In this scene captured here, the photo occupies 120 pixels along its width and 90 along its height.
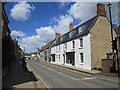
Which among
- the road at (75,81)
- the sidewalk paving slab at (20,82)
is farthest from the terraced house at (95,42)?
the sidewalk paving slab at (20,82)

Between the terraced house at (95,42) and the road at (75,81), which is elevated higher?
the terraced house at (95,42)

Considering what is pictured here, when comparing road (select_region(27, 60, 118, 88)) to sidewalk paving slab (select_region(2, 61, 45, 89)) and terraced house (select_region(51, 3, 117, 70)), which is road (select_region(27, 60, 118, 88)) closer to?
sidewalk paving slab (select_region(2, 61, 45, 89))

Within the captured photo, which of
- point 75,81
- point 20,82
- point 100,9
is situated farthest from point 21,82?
point 100,9

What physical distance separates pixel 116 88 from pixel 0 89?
8.05 m

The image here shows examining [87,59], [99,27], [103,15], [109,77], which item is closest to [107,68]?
[109,77]

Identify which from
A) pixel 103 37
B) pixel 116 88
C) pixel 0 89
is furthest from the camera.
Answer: pixel 103 37

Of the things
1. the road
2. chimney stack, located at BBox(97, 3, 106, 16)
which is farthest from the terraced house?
the road

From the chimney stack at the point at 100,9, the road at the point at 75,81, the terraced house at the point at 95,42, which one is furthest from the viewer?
the chimney stack at the point at 100,9

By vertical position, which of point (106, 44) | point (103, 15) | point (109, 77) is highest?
point (103, 15)

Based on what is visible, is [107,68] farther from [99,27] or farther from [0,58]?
[0,58]

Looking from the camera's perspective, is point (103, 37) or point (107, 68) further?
point (103, 37)

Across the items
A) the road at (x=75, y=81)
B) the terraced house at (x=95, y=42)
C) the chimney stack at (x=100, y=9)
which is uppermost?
the chimney stack at (x=100, y=9)

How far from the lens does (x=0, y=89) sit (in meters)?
7.96

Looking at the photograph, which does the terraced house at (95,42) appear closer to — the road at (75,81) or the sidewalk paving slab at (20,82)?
the road at (75,81)
